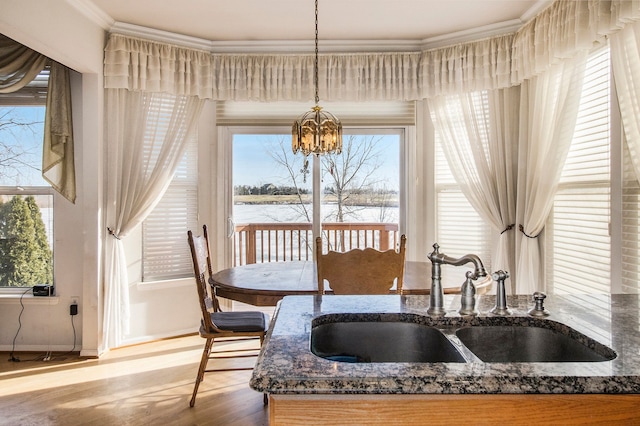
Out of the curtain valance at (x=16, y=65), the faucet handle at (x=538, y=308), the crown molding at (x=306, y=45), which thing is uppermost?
the crown molding at (x=306, y=45)

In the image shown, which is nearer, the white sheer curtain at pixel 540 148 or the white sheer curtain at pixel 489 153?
the white sheer curtain at pixel 540 148

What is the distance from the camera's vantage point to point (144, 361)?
127 inches

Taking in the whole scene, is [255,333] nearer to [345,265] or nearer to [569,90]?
[345,265]

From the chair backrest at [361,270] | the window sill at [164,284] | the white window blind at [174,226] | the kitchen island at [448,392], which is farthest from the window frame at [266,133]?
the kitchen island at [448,392]

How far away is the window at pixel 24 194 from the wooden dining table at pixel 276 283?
68.2 inches

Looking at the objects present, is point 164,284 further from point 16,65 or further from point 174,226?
point 16,65

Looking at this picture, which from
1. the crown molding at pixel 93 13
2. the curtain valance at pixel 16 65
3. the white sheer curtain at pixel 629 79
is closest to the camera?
the white sheer curtain at pixel 629 79

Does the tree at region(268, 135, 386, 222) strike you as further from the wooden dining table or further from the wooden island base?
the wooden island base

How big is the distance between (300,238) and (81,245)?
1.86 m

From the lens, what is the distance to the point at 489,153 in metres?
3.53

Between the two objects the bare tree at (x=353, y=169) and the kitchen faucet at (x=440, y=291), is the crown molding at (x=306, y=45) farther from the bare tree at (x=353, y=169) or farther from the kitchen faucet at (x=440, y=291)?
the kitchen faucet at (x=440, y=291)

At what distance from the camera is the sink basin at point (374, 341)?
1275 millimetres

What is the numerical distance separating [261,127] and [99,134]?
1.34 meters

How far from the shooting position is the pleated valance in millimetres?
3443
